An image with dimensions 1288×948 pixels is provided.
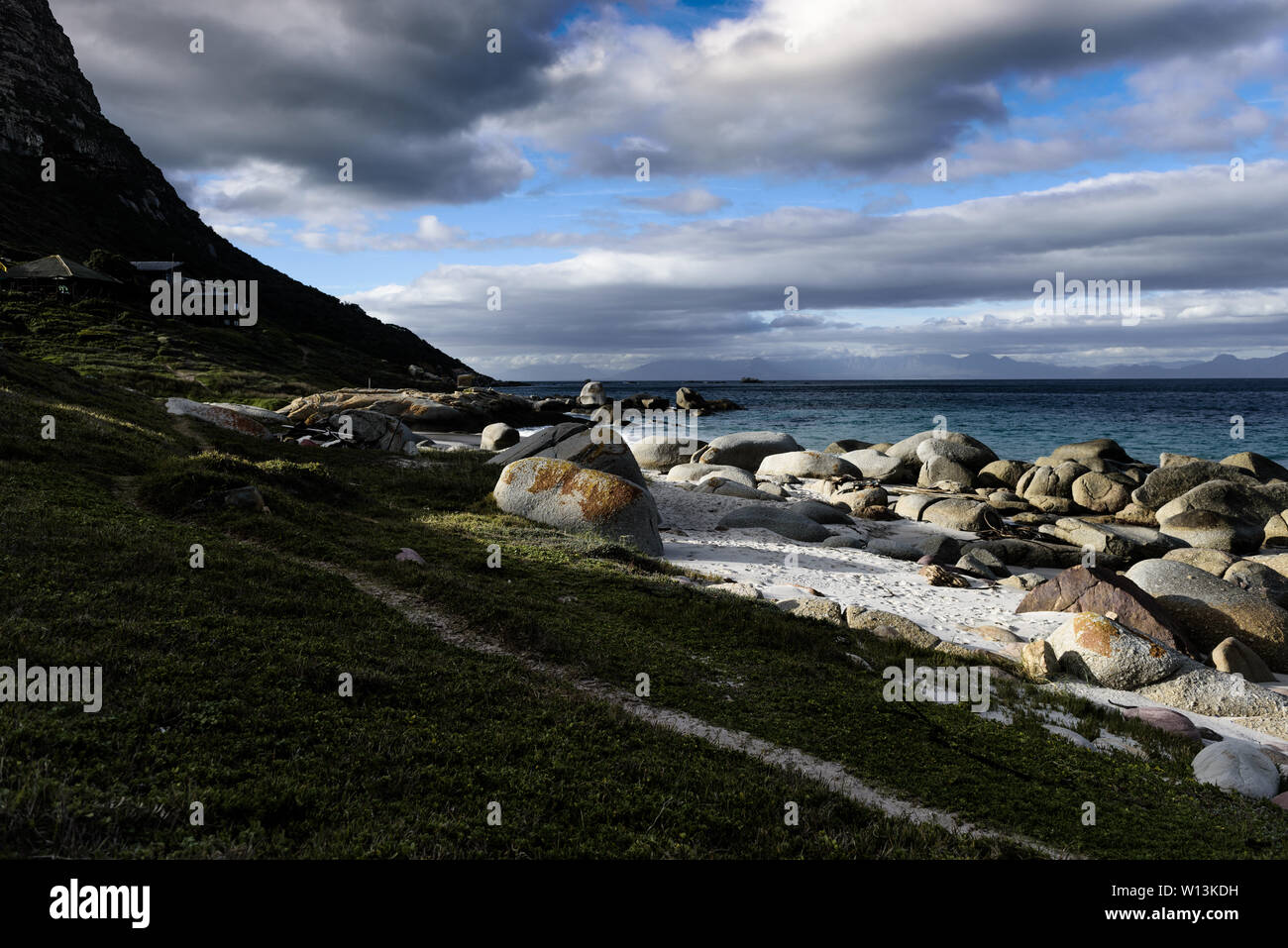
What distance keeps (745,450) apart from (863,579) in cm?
3060

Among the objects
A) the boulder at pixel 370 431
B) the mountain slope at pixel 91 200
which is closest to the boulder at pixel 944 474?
the boulder at pixel 370 431

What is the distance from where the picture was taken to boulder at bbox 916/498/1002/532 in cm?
3278

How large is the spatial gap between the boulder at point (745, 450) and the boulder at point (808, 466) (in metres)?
2.06

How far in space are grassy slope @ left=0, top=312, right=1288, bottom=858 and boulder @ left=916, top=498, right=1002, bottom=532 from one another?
66.7ft

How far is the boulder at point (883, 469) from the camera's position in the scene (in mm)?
47875

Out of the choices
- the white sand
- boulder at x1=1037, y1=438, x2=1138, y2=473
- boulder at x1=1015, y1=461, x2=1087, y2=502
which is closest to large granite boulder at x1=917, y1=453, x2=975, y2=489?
boulder at x1=1015, y1=461, x2=1087, y2=502

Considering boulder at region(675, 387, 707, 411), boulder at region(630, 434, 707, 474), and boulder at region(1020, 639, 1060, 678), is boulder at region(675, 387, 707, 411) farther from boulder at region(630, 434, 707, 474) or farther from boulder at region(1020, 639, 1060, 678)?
boulder at region(1020, 639, 1060, 678)

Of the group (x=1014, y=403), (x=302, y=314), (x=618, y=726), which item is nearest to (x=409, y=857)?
(x=618, y=726)

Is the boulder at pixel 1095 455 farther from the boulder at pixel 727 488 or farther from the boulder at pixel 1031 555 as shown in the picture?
the boulder at pixel 727 488

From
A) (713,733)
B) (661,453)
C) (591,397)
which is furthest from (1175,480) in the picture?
(591,397)

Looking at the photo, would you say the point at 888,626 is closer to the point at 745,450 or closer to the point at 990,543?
the point at 990,543

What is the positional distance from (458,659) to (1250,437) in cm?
8792

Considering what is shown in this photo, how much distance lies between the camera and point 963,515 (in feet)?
109
